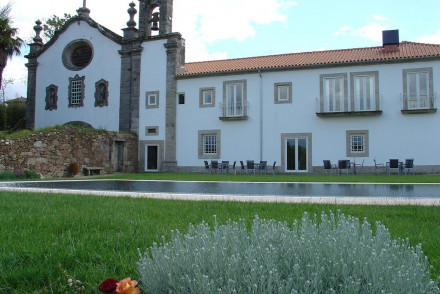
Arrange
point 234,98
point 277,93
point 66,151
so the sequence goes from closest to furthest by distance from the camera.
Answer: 1. point 66,151
2. point 277,93
3. point 234,98

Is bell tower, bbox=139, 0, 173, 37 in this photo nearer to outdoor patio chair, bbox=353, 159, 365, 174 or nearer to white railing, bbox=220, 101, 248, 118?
white railing, bbox=220, 101, 248, 118

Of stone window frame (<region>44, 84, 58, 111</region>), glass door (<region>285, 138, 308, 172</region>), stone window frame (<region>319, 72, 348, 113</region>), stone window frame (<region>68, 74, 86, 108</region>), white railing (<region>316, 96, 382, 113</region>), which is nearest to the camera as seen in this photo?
white railing (<region>316, 96, 382, 113</region>)

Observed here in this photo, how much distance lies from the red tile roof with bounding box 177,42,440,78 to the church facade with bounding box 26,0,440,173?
8 centimetres

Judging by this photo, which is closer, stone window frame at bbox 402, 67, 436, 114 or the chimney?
stone window frame at bbox 402, 67, 436, 114

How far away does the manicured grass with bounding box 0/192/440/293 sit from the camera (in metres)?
3.09

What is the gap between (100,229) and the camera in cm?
464

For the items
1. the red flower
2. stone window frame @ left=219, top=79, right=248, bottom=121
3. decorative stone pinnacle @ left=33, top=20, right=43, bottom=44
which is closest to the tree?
decorative stone pinnacle @ left=33, top=20, right=43, bottom=44

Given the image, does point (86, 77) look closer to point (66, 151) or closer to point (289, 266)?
point (66, 151)

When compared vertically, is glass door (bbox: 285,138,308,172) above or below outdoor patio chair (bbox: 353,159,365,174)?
above

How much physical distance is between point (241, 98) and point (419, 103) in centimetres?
1013

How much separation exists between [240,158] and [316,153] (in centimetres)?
461

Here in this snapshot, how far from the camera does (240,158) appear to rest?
959 inches

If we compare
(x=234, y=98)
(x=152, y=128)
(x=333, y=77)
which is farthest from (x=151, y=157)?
(x=333, y=77)

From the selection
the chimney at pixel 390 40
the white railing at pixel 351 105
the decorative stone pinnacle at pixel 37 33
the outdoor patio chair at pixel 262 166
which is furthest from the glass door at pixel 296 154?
the decorative stone pinnacle at pixel 37 33
